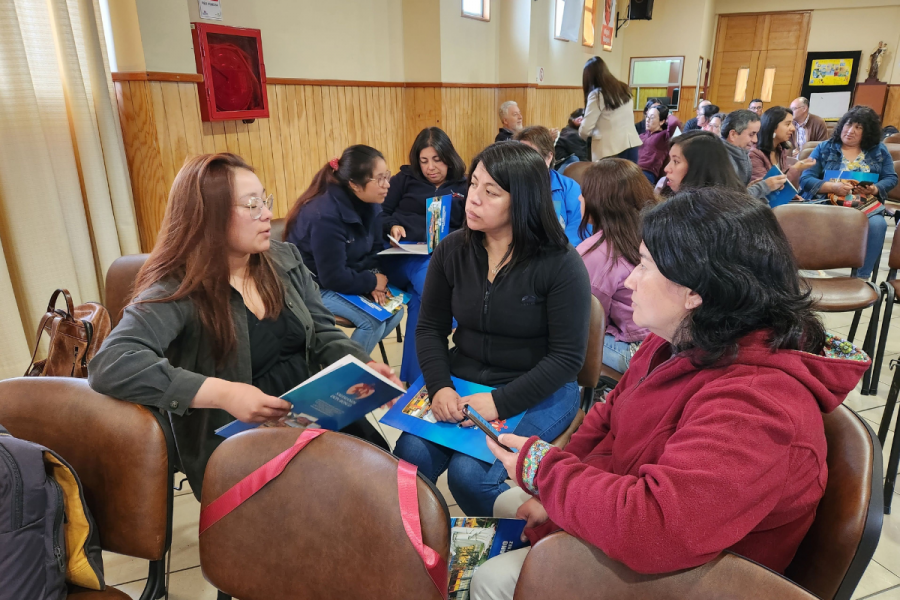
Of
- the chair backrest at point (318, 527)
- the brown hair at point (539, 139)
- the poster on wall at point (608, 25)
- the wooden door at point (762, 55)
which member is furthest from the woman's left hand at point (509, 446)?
the wooden door at point (762, 55)

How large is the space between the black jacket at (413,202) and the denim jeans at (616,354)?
1459 mm

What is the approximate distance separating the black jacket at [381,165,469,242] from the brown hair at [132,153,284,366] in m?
1.76

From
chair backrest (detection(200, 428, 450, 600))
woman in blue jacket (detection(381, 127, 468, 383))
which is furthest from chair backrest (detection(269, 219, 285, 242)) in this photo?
chair backrest (detection(200, 428, 450, 600))

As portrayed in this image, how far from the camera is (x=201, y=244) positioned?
1.39m

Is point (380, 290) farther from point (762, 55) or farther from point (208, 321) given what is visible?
point (762, 55)

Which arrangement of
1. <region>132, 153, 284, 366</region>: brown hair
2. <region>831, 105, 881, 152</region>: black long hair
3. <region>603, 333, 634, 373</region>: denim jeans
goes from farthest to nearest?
<region>831, 105, 881, 152</region>: black long hair
<region>603, 333, 634, 373</region>: denim jeans
<region>132, 153, 284, 366</region>: brown hair

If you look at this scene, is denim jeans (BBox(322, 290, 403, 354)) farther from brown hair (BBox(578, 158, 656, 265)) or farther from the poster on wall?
the poster on wall

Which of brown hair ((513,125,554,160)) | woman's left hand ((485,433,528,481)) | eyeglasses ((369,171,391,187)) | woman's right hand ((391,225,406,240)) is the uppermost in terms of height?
brown hair ((513,125,554,160))

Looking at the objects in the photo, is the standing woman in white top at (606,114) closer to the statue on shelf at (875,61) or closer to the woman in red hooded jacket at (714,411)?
the woman in red hooded jacket at (714,411)

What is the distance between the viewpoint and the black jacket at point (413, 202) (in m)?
3.21

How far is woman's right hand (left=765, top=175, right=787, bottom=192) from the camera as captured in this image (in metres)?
3.58

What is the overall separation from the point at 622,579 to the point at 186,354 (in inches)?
45.7

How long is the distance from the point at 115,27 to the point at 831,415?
342 cm

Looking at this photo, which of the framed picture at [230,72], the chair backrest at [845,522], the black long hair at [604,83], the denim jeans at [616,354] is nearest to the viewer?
the chair backrest at [845,522]
